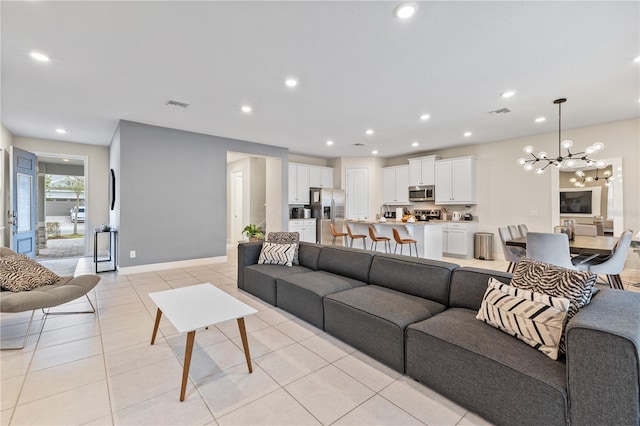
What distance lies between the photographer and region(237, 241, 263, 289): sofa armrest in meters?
3.93

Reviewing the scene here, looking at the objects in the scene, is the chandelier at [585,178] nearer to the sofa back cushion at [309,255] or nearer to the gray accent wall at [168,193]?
the sofa back cushion at [309,255]

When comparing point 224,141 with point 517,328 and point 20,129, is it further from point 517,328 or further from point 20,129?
point 517,328

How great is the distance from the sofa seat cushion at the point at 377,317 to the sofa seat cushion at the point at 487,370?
0.10m

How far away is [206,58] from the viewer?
9.37 ft

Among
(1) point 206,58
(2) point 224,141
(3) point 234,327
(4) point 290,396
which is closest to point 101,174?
(2) point 224,141

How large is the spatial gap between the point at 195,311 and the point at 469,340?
1.80m

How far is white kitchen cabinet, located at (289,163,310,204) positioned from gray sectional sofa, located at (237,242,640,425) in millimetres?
4783

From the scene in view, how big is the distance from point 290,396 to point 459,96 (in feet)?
13.0

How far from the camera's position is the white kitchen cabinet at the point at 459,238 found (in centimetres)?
653

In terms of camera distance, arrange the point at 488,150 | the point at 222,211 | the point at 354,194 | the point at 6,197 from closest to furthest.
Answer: the point at 6,197
the point at 222,211
the point at 488,150
the point at 354,194

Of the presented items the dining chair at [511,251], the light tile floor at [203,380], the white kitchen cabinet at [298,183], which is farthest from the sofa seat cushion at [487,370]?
the white kitchen cabinet at [298,183]

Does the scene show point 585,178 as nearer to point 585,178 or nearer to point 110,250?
point 585,178

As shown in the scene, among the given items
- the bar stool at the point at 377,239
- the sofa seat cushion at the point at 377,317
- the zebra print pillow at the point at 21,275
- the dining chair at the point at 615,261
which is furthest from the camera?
the bar stool at the point at 377,239

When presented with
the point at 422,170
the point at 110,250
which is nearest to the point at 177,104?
the point at 110,250
